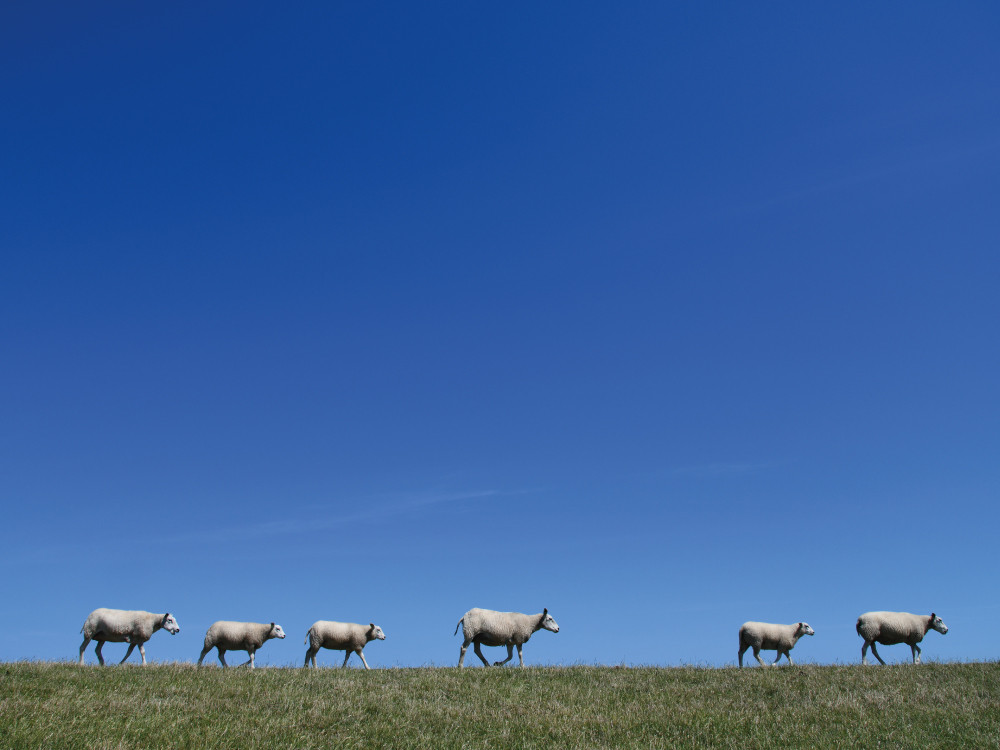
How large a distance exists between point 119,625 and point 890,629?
107 feet

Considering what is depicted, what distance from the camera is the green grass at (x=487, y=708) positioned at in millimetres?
15094

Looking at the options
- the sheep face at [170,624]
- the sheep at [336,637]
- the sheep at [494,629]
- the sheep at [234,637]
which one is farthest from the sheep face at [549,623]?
the sheep face at [170,624]

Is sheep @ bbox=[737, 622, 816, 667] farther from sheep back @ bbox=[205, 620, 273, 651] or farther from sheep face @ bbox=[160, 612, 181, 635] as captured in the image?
sheep face @ bbox=[160, 612, 181, 635]

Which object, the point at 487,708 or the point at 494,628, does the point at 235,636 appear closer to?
the point at 494,628

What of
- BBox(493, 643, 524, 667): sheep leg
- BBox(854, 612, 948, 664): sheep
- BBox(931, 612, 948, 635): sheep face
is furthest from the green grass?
BBox(931, 612, 948, 635): sheep face

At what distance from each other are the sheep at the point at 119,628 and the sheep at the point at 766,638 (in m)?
24.9

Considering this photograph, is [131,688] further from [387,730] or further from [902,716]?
[902,716]

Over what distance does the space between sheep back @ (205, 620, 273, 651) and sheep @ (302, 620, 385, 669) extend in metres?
2.15

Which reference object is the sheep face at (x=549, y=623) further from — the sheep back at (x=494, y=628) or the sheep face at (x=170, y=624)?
the sheep face at (x=170, y=624)

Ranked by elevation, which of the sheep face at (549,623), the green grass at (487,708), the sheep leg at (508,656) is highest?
the sheep face at (549,623)

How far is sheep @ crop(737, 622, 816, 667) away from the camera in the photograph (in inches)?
1235

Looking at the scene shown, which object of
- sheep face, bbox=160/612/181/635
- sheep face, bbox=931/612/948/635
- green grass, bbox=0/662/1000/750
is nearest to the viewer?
green grass, bbox=0/662/1000/750

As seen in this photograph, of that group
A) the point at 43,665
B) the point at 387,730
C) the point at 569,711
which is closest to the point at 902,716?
the point at 569,711

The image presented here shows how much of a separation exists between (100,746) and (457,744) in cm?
672
